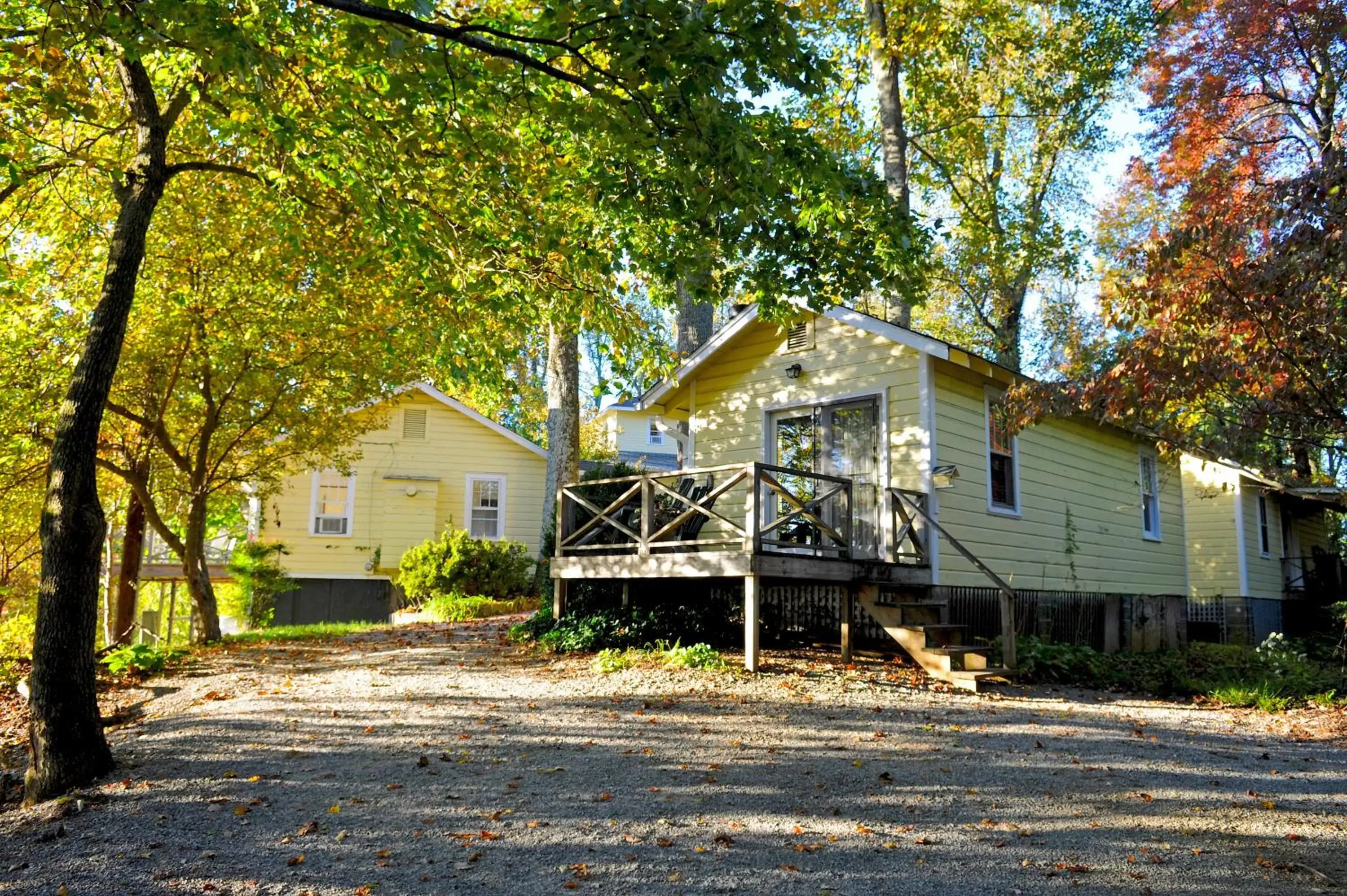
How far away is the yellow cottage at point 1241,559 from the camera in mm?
19922

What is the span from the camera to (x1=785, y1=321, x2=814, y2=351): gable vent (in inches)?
539

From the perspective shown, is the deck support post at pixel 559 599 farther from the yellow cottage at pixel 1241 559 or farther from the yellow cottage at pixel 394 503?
the yellow cottage at pixel 1241 559

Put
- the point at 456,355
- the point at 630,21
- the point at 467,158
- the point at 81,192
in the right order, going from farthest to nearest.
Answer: the point at 81,192 < the point at 456,355 < the point at 467,158 < the point at 630,21

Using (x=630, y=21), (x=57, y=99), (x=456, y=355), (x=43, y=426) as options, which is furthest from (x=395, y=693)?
(x=43, y=426)

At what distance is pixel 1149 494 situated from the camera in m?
18.2

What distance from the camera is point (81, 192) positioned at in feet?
35.3

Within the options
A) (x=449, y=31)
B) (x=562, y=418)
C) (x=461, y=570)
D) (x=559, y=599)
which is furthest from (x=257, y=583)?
(x=449, y=31)

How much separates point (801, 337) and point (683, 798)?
28.9ft

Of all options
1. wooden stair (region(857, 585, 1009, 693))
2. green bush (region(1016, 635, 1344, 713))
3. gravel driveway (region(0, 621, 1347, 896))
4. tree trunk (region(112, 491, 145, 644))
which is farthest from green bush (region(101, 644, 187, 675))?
green bush (region(1016, 635, 1344, 713))

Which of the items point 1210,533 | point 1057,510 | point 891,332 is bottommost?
point 1210,533

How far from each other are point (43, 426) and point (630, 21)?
1062 cm

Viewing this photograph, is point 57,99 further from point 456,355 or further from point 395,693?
point 395,693

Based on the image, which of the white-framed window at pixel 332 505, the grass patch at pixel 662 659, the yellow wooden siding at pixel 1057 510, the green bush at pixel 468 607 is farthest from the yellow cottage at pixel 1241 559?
the white-framed window at pixel 332 505

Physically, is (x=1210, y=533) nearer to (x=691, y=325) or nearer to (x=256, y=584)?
(x=691, y=325)
